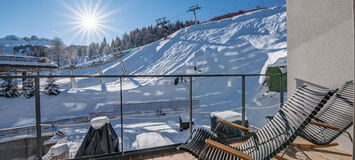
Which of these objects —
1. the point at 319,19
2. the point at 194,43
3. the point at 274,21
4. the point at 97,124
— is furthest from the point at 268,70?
the point at 274,21

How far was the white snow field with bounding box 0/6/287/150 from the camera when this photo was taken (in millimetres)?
8867

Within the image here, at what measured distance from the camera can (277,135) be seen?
141 centimetres

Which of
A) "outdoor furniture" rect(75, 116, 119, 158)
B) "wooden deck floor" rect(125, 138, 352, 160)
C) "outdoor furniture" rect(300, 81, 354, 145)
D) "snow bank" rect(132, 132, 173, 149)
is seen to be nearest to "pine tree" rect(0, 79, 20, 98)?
"snow bank" rect(132, 132, 173, 149)

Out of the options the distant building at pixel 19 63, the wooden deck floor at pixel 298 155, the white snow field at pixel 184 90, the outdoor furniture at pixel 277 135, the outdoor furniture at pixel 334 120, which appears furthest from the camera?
the distant building at pixel 19 63

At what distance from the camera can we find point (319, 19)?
240 centimetres

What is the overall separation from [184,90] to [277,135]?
47.5ft

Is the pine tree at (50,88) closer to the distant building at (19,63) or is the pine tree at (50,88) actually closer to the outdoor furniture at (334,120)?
the distant building at (19,63)

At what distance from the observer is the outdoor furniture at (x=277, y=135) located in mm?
1238

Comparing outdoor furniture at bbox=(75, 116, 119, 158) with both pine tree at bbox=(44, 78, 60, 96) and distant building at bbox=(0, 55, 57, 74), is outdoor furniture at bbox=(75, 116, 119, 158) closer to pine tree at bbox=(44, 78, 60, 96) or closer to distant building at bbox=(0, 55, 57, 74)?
pine tree at bbox=(44, 78, 60, 96)

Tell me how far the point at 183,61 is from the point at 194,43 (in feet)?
19.1

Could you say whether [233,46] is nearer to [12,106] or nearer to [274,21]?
[274,21]

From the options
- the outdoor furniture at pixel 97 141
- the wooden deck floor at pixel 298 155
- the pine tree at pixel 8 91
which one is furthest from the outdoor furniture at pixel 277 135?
the pine tree at pixel 8 91

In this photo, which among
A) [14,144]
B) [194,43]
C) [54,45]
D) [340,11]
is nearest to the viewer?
[340,11]

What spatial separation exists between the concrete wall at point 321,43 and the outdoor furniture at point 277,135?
1053 mm
